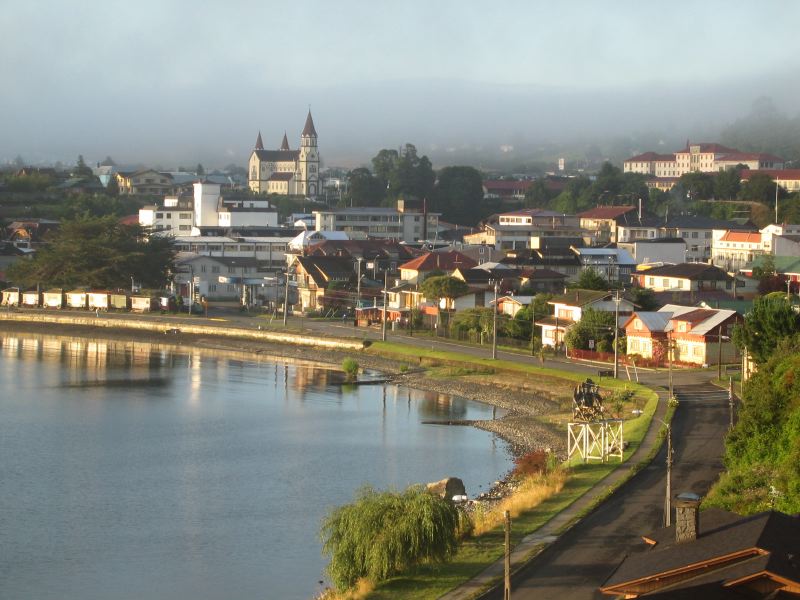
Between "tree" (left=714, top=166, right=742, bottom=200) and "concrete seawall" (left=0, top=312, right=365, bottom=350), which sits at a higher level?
"tree" (left=714, top=166, right=742, bottom=200)

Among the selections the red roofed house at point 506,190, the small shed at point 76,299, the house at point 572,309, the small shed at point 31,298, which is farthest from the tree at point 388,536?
the red roofed house at point 506,190

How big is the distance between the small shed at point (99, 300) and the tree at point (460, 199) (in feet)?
88.4

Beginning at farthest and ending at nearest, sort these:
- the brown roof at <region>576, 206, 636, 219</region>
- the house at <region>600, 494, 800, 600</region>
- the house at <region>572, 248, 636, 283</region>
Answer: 1. the brown roof at <region>576, 206, 636, 219</region>
2. the house at <region>572, 248, 636, 283</region>
3. the house at <region>600, 494, 800, 600</region>

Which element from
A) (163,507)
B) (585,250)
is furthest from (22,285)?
(163,507)

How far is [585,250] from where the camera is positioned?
43531 mm

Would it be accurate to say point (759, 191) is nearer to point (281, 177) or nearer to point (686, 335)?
point (686, 335)

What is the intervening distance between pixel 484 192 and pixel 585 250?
3280 cm

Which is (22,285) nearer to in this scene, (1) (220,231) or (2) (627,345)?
(1) (220,231)

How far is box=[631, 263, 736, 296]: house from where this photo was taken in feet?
119

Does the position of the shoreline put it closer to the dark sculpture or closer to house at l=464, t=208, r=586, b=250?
the dark sculpture

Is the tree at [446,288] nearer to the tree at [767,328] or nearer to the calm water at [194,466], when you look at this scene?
the calm water at [194,466]

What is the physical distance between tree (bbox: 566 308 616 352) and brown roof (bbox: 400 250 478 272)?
12.0 m

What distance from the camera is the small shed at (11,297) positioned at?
45331 millimetres

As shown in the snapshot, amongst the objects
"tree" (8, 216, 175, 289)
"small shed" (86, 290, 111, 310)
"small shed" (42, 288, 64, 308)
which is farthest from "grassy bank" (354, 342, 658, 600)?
"small shed" (42, 288, 64, 308)
